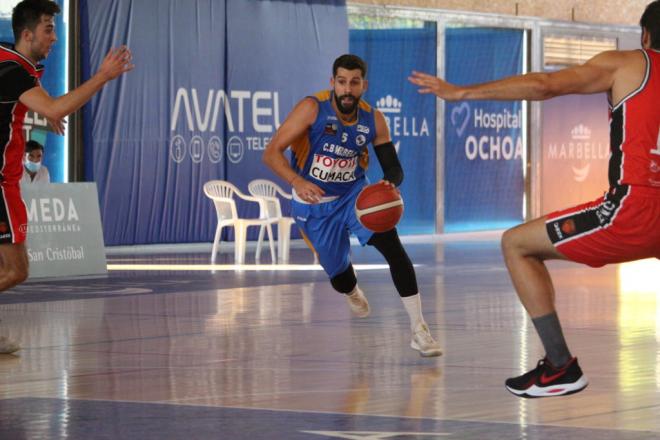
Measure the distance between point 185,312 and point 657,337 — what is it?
4510 millimetres

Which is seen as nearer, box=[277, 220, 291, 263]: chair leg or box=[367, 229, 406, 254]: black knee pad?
box=[367, 229, 406, 254]: black knee pad

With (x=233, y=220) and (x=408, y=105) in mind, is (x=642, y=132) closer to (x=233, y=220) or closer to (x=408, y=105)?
(x=233, y=220)

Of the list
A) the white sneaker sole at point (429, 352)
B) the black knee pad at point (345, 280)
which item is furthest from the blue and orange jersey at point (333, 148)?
the white sneaker sole at point (429, 352)

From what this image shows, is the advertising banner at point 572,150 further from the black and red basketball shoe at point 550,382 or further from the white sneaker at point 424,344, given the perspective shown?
the black and red basketball shoe at point 550,382

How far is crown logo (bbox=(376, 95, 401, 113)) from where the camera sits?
28.2 metres

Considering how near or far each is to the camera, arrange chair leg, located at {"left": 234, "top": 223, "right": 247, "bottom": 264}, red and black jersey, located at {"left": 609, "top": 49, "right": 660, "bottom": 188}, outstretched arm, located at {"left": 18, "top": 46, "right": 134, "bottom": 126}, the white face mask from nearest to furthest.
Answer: red and black jersey, located at {"left": 609, "top": 49, "right": 660, "bottom": 188}
outstretched arm, located at {"left": 18, "top": 46, "right": 134, "bottom": 126}
the white face mask
chair leg, located at {"left": 234, "top": 223, "right": 247, "bottom": 264}

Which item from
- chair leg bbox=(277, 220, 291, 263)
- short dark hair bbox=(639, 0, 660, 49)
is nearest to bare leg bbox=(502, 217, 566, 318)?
short dark hair bbox=(639, 0, 660, 49)

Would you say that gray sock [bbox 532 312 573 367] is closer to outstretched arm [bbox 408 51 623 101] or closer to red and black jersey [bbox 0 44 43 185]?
outstretched arm [bbox 408 51 623 101]

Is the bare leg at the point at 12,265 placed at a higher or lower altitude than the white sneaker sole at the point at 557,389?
higher

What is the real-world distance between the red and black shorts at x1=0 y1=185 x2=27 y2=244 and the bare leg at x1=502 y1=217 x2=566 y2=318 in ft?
12.5

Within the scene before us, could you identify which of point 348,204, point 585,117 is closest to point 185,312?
point 348,204

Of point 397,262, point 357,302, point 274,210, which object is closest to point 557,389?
point 397,262

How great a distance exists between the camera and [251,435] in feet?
21.6

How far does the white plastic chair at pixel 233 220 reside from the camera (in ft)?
70.3
